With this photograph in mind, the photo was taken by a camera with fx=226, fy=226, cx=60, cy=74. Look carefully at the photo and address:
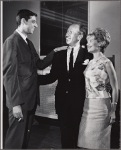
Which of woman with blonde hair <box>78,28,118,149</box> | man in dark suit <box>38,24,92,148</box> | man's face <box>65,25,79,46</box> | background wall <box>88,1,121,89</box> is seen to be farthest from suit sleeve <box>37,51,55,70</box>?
background wall <box>88,1,121,89</box>

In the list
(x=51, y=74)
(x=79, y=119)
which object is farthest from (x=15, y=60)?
(x=79, y=119)

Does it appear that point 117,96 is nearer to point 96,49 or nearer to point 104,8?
point 96,49

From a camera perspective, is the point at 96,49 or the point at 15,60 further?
the point at 96,49

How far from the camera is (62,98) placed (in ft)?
7.88

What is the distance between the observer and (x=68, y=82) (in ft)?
7.77

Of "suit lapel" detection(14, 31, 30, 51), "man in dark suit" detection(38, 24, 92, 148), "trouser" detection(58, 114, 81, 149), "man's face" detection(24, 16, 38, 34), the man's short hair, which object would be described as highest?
the man's short hair

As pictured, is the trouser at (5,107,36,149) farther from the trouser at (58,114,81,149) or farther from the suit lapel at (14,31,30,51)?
the suit lapel at (14,31,30,51)

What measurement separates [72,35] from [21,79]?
2.32ft

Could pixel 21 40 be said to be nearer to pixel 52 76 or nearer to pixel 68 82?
pixel 52 76

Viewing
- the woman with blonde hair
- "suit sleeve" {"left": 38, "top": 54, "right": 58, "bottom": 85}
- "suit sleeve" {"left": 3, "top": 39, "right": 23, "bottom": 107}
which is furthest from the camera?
"suit sleeve" {"left": 38, "top": 54, "right": 58, "bottom": 85}

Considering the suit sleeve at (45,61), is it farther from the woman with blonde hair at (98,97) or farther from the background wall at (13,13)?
the woman with blonde hair at (98,97)

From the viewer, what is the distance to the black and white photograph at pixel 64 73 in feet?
7.58

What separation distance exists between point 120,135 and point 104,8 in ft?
4.51

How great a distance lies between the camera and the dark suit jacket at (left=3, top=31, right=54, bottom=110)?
2.22 m
